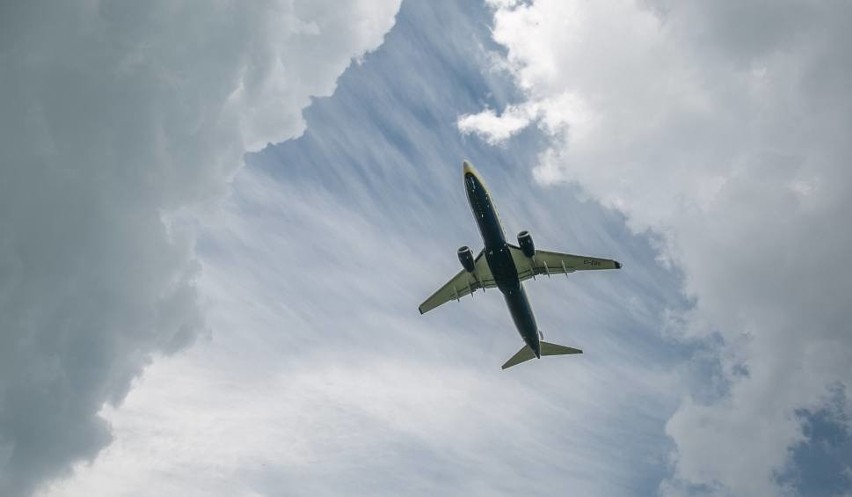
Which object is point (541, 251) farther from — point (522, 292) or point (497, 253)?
point (497, 253)

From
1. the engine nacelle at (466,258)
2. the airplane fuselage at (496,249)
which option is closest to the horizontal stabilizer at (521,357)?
the airplane fuselage at (496,249)

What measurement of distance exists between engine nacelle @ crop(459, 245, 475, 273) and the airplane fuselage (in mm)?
2862

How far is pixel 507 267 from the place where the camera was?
5872 cm

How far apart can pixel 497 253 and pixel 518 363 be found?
2447 centimetres

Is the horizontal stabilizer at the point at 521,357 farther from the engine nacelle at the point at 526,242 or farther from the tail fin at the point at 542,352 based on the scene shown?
the engine nacelle at the point at 526,242

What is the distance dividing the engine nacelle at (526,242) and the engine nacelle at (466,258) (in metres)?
5.43

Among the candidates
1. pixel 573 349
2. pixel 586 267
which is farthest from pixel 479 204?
pixel 573 349

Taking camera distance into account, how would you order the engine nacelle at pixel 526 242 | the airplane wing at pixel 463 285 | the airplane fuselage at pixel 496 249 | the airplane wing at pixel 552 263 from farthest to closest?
the airplane wing at pixel 463 285, the airplane wing at pixel 552 263, the engine nacelle at pixel 526 242, the airplane fuselage at pixel 496 249

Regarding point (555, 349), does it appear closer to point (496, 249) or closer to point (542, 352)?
point (542, 352)

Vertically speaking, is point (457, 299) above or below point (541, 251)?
below

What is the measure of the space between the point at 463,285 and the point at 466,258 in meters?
9.15

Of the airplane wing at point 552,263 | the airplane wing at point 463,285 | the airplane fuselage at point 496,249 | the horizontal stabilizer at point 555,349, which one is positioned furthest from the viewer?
the horizontal stabilizer at point 555,349

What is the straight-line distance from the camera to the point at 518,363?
76.2 m

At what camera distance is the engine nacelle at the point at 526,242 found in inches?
2344
